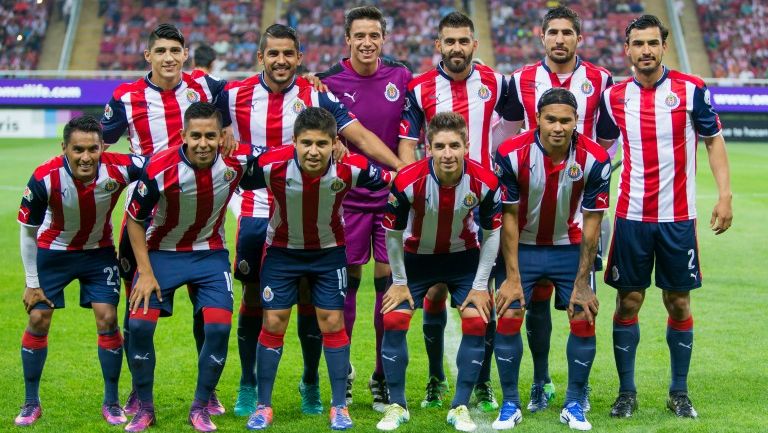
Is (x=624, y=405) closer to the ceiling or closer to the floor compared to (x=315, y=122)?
closer to the floor

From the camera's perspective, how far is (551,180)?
565cm

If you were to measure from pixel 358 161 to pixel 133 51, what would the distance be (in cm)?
2805

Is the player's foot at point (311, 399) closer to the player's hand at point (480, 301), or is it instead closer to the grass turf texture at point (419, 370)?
the grass turf texture at point (419, 370)

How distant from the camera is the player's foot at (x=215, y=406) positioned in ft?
19.5

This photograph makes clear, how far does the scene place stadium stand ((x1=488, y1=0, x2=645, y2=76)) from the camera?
31.8 meters

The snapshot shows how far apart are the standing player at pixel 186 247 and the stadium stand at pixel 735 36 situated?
2783cm

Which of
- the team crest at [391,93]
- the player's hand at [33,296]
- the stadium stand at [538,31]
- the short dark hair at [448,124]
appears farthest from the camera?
the stadium stand at [538,31]

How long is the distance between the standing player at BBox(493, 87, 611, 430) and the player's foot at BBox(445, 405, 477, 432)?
154 millimetres

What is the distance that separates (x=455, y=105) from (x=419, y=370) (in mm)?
1810

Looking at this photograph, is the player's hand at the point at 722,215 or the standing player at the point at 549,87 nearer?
the player's hand at the point at 722,215

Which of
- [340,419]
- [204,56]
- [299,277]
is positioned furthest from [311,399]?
[204,56]

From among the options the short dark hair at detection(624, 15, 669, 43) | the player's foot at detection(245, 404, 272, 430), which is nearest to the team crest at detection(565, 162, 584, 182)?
the short dark hair at detection(624, 15, 669, 43)

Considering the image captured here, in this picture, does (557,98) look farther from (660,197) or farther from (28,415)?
(28,415)

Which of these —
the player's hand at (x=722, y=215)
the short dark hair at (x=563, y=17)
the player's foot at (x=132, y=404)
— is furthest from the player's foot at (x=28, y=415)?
the player's hand at (x=722, y=215)
